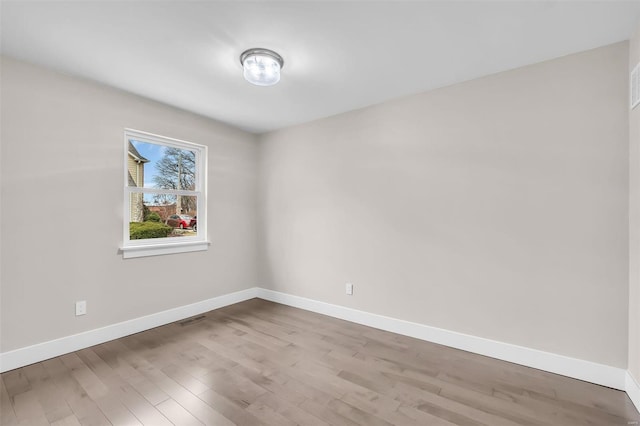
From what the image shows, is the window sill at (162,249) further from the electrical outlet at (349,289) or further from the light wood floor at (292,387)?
the electrical outlet at (349,289)

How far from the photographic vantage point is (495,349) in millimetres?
2391

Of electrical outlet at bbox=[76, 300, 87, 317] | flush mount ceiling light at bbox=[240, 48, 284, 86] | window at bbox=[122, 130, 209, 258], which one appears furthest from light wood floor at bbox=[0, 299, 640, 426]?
flush mount ceiling light at bbox=[240, 48, 284, 86]

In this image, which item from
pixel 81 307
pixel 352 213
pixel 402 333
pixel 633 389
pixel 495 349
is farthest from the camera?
pixel 352 213

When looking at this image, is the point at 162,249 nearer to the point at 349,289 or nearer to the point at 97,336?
the point at 97,336

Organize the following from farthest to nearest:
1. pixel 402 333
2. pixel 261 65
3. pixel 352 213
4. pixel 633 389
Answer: pixel 352 213
pixel 402 333
pixel 261 65
pixel 633 389

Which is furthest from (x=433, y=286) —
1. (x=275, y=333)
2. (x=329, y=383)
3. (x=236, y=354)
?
(x=236, y=354)

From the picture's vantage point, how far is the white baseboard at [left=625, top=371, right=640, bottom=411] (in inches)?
68.4

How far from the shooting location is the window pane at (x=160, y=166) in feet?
10.0

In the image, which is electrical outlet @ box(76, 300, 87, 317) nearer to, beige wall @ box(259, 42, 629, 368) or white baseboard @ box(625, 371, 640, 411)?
beige wall @ box(259, 42, 629, 368)

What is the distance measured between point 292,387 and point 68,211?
244 cm

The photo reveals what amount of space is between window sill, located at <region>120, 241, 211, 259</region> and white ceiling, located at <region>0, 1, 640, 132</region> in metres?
1.61

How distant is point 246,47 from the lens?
6.77ft

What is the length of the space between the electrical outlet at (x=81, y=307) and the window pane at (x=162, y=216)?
720 mm

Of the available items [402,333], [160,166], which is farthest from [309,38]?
[402,333]
